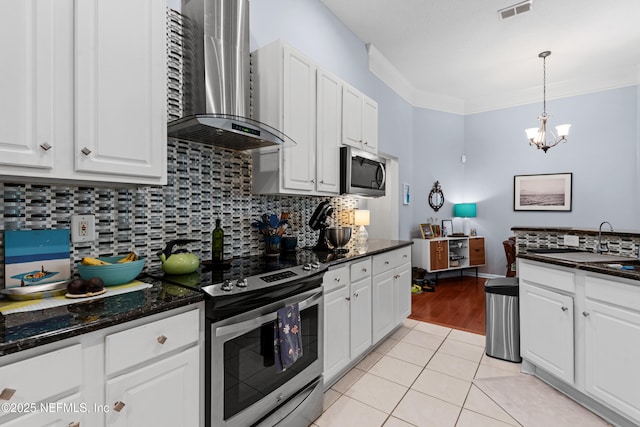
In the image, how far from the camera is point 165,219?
1.83 m

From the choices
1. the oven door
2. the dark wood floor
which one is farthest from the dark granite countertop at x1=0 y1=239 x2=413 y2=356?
the dark wood floor

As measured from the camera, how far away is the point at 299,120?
2.30 m

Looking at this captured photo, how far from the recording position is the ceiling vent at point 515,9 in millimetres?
3121

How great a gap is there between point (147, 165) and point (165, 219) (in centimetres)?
50

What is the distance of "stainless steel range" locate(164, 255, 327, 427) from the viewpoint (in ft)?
4.34

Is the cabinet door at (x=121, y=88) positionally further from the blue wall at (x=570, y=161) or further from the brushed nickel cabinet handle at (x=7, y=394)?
the blue wall at (x=570, y=161)

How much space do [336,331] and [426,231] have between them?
11.8 feet

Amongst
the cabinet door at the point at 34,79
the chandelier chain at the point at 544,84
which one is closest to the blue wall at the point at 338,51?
the cabinet door at the point at 34,79

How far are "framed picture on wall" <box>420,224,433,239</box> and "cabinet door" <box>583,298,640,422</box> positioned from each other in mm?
3335

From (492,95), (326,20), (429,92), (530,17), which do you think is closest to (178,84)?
(326,20)

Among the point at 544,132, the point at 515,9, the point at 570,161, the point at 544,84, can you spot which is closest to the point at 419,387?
the point at 515,9

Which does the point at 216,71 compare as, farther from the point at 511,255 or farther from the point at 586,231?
the point at 511,255

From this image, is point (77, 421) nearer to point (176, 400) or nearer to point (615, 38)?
point (176, 400)

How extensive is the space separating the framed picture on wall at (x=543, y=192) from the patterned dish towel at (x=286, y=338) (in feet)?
17.5
